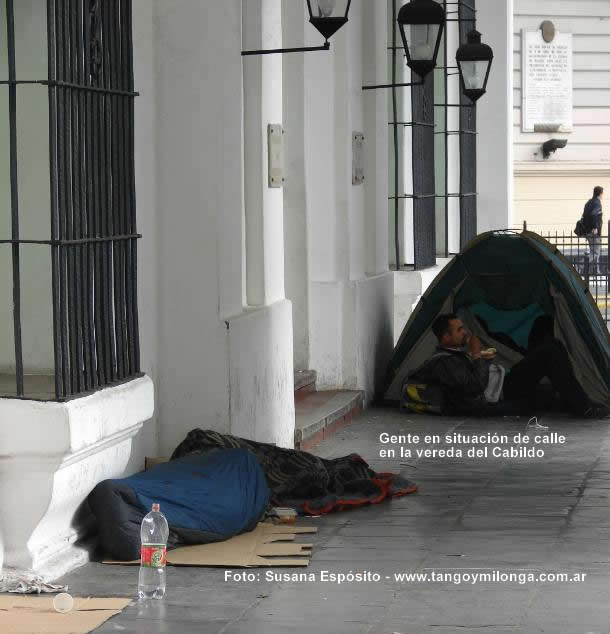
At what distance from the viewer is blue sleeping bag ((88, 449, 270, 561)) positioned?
7.24 m

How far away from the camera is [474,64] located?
1433 centimetres

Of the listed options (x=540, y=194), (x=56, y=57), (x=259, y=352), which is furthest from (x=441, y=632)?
(x=540, y=194)

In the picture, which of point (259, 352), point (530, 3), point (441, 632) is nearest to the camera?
point (441, 632)

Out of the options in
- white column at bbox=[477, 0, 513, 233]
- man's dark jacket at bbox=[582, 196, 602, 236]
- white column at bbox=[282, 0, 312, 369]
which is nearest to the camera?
white column at bbox=[282, 0, 312, 369]

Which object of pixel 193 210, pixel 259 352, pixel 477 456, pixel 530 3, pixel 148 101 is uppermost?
pixel 530 3

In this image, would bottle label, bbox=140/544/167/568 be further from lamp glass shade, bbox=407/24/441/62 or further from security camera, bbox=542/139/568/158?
security camera, bbox=542/139/568/158

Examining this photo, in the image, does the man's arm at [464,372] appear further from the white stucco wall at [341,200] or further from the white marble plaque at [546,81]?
the white marble plaque at [546,81]

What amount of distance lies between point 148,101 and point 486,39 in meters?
10.3

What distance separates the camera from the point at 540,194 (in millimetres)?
28672

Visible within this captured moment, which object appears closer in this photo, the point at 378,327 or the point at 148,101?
the point at 148,101

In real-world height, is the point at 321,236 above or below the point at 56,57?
below

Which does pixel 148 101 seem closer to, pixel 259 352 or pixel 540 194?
pixel 259 352

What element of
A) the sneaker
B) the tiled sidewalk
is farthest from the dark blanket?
the sneaker

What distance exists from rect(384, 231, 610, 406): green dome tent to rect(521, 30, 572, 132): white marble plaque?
1592 cm
